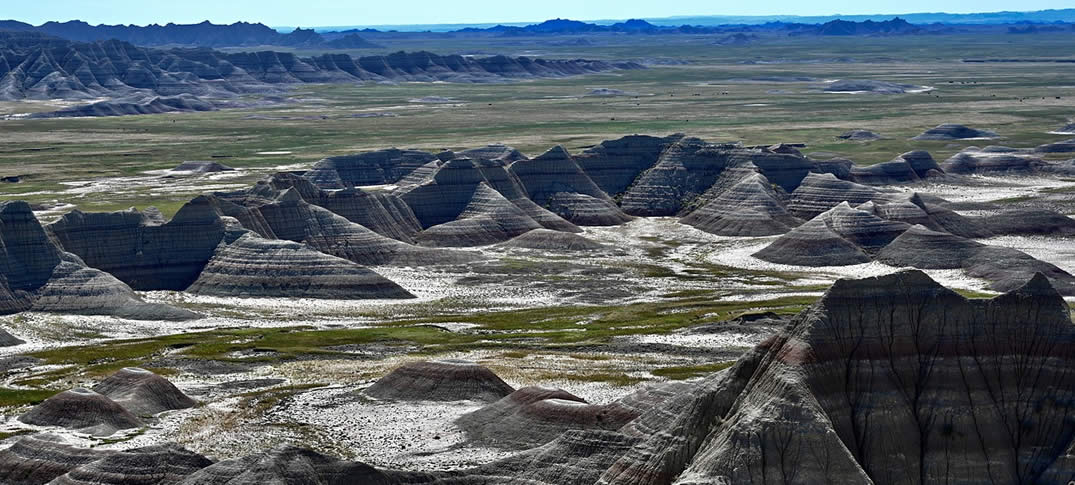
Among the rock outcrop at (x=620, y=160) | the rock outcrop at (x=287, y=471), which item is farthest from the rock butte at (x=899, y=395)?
the rock outcrop at (x=620, y=160)

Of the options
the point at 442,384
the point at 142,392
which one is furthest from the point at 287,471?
the point at 142,392

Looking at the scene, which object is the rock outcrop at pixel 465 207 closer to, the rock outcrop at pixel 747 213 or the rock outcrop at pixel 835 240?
the rock outcrop at pixel 747 213

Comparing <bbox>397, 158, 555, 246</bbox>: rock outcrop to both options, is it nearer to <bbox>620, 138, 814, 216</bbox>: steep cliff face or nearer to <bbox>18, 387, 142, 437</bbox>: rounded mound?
<bbox>620, 138, 814, 216</bbox>: steep cliff face

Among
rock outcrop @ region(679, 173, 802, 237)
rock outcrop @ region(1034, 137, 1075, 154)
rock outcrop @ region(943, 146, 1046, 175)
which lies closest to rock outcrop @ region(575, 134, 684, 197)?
rock outcrop @ region(679, 173, 802, 237)

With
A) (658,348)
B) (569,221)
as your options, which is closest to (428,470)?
(658,348)

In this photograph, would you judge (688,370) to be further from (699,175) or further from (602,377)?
(699,175)

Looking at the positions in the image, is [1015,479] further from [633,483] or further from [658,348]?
[658,348]

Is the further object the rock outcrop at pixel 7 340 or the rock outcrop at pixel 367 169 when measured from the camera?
the rock outcrop at pixel 367 169
